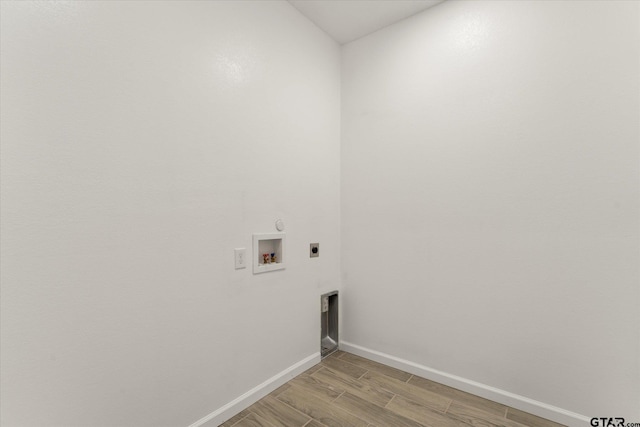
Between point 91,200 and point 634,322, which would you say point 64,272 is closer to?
point 91,200

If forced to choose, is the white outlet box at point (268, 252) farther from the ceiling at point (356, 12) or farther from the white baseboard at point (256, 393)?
the ceiling at point (356, 12)

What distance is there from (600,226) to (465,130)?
0.93m

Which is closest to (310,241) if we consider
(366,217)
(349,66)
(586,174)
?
(366,217)

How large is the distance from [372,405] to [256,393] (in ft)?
2.40

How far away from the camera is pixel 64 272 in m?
1.12

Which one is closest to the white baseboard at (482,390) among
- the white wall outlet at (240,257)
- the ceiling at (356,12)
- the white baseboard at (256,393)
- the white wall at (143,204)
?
the white baseboard at (256,393)

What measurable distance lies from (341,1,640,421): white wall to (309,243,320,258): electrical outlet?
36 centimetres

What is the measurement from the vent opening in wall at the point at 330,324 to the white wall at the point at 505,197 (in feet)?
0.55

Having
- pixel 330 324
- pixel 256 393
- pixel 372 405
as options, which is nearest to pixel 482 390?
pixel 372 405

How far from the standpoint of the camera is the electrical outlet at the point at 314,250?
2287 millimetres

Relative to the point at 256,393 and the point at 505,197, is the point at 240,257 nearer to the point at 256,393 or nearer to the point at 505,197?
the point at 256,393

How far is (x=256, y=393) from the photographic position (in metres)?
1.82

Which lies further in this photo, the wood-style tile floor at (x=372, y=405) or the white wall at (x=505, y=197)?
the wood-style tile floor at (x=372, y=405)

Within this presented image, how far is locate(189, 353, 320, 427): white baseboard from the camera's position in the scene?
1.60m
